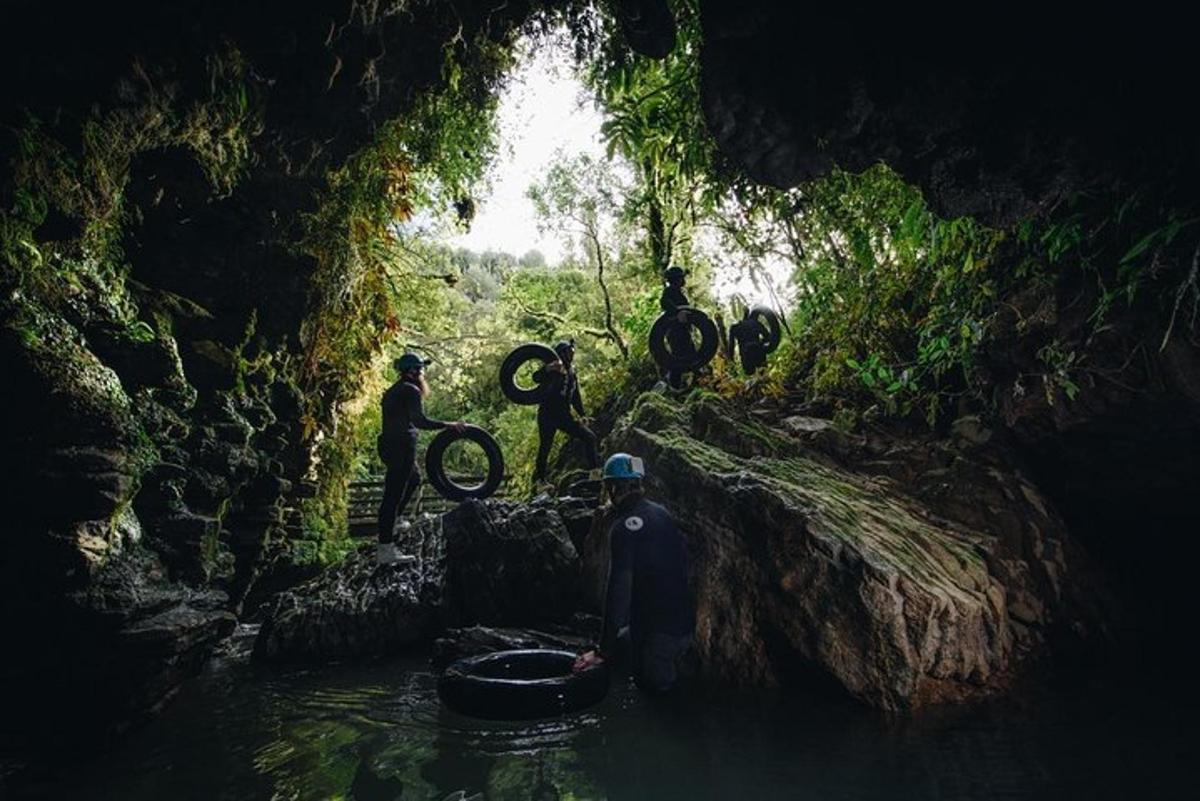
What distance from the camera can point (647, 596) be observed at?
16.1ft

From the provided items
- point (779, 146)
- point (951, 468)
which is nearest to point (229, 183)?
point (779, 146)

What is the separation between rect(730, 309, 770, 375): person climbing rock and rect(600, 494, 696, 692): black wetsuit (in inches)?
234

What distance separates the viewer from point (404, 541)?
331 inches

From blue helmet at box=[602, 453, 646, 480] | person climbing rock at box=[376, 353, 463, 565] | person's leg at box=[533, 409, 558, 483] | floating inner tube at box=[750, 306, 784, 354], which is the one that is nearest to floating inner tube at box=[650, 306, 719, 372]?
floating inner tube at box=[750, 306, 784, 354]

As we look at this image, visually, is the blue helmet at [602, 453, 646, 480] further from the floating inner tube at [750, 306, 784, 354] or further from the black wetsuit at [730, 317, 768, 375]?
the floating inner tube at [750, 306, 784, 354]

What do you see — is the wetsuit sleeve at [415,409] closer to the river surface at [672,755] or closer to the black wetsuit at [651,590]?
the river surface at [672,755]

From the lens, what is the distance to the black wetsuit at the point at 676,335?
9766 mm

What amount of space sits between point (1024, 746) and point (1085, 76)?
4102 millimetres

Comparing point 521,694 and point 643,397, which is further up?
point 643,397

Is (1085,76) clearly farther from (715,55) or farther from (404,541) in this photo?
(404,541)

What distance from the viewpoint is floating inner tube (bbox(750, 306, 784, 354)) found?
10.4m

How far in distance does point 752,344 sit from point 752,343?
2 centimetres

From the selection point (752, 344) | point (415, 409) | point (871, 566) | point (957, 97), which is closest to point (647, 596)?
point (871, 566)

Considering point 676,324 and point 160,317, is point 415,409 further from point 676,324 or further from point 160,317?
point 676,324
